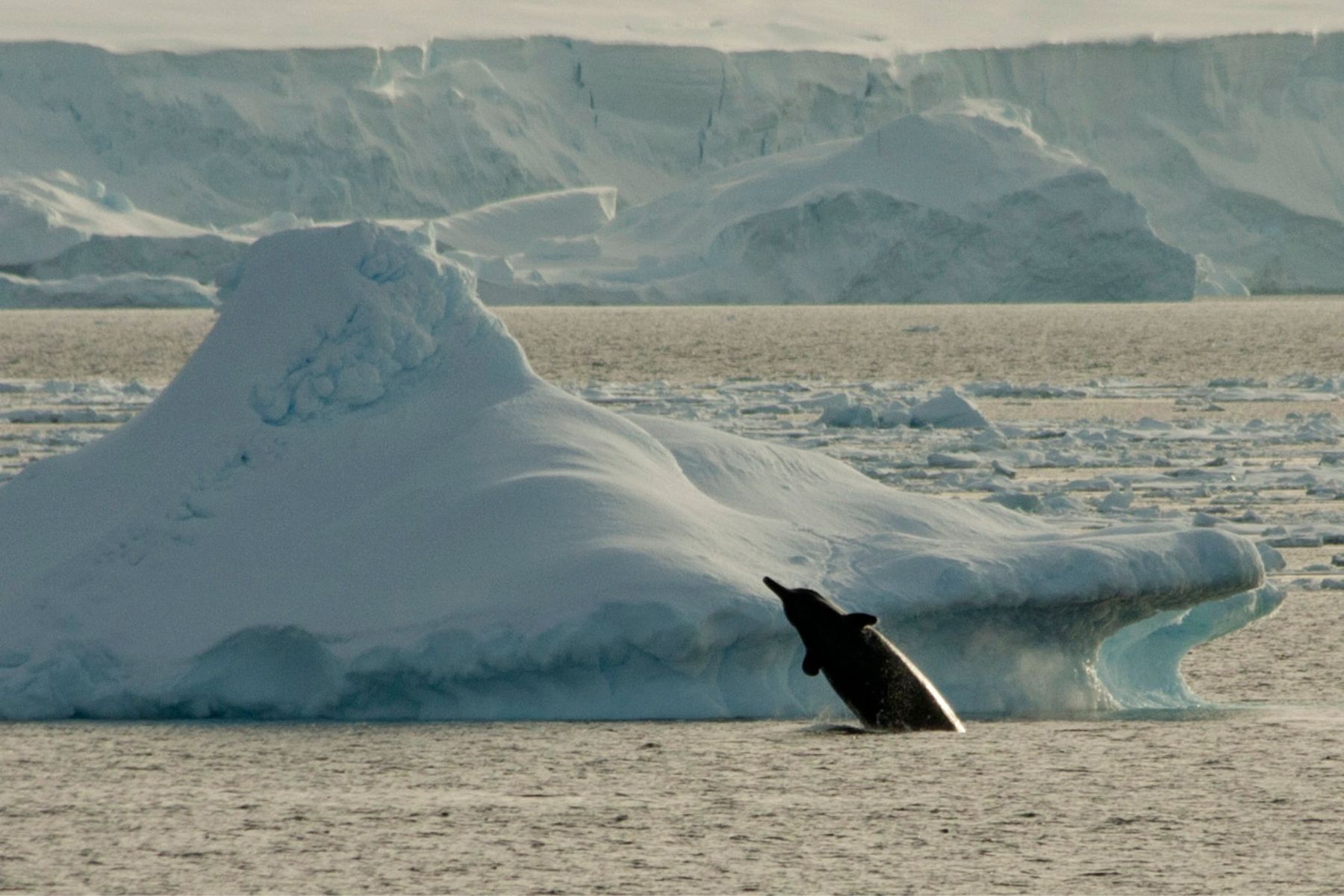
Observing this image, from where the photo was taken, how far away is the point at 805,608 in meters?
5.66

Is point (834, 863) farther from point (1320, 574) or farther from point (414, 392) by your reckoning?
point (1320, 574)

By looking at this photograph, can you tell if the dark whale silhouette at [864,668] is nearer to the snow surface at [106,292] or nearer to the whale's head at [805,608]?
the whale's head at [805,608]

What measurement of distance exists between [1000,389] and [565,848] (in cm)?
2149

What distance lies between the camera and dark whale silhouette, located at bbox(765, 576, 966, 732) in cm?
566

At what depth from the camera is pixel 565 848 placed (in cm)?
429

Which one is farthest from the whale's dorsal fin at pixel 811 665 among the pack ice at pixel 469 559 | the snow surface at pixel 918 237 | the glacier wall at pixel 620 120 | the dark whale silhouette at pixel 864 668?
the glacier wall at pixel 620 120

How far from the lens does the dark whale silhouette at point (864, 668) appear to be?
5656 mm

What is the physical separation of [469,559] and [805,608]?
1180 millimetres

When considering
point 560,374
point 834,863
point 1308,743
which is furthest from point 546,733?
point 560,374

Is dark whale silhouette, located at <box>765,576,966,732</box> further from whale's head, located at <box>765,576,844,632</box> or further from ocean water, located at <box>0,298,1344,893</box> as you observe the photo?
ocean water, located at <box>0,298,1344,893</box>

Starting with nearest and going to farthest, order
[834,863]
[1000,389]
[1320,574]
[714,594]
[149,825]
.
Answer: [834,863] → [149,825] → [714,594] → [1320,574] → [1000,389]

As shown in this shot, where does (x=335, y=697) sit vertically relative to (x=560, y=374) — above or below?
below

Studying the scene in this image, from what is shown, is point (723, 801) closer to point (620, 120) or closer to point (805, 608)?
point (805, 608)

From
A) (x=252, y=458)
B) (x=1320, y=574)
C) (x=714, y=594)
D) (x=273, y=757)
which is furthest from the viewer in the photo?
(x=1320, y=574)
